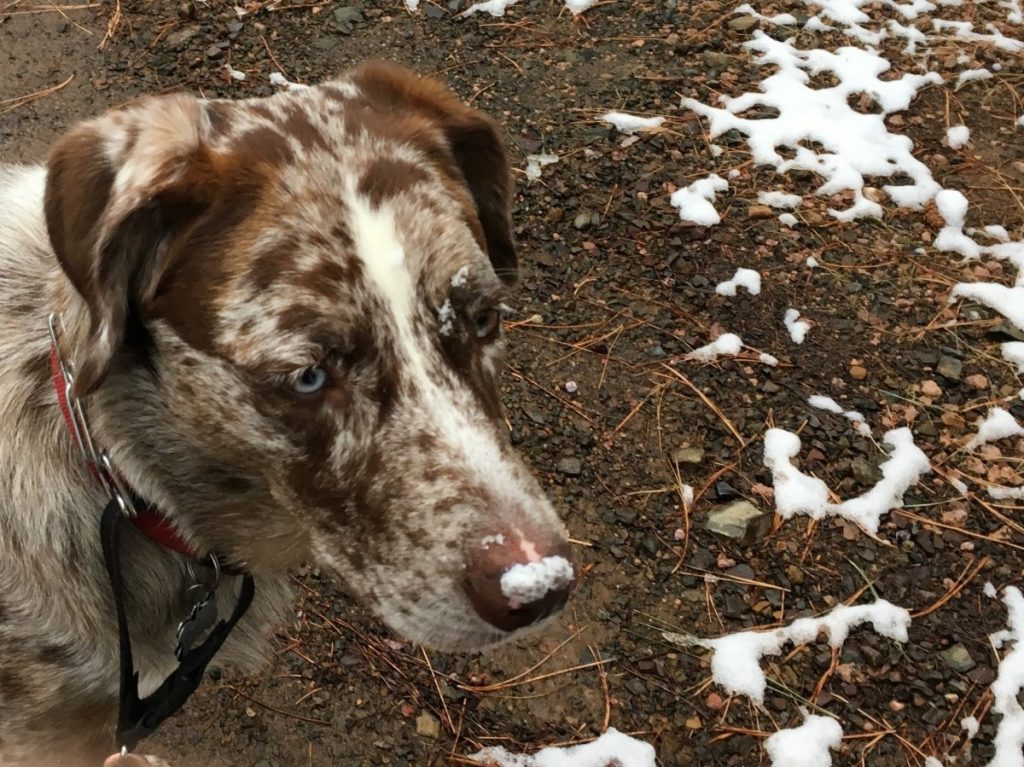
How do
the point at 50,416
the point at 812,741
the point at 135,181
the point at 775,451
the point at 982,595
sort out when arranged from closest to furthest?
the point at 135,181
the point at 50,416
the point at 812,741
the point at 982,595
the point at 775,451

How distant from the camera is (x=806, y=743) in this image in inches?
127

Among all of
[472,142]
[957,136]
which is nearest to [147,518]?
[472,142]

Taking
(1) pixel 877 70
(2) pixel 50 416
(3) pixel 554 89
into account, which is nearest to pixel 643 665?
(2) pixel 50 416

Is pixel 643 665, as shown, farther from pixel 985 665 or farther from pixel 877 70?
pixel 877 70

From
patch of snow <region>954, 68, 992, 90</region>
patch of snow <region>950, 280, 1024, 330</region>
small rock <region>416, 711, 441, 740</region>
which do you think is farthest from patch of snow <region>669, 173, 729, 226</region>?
small rock <region>416, 711, 441, 740</region>

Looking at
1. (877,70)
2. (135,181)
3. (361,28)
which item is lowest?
(877,70)

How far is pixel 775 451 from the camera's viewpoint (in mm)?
3924

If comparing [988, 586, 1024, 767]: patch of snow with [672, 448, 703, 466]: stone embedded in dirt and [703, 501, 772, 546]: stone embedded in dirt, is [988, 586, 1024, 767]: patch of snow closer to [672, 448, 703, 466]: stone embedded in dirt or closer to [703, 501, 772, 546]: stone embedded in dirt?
[703, 501, 772, 546]: stone embedded in dirt

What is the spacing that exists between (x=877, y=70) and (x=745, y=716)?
4.01m

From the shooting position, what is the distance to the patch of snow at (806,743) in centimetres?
318

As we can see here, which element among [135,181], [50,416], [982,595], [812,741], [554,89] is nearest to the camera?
[135,181]

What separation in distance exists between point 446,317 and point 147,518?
95 centimetres

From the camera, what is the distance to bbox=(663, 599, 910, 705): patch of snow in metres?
3.38

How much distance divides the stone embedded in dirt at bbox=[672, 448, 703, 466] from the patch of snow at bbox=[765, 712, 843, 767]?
3.65 ft
